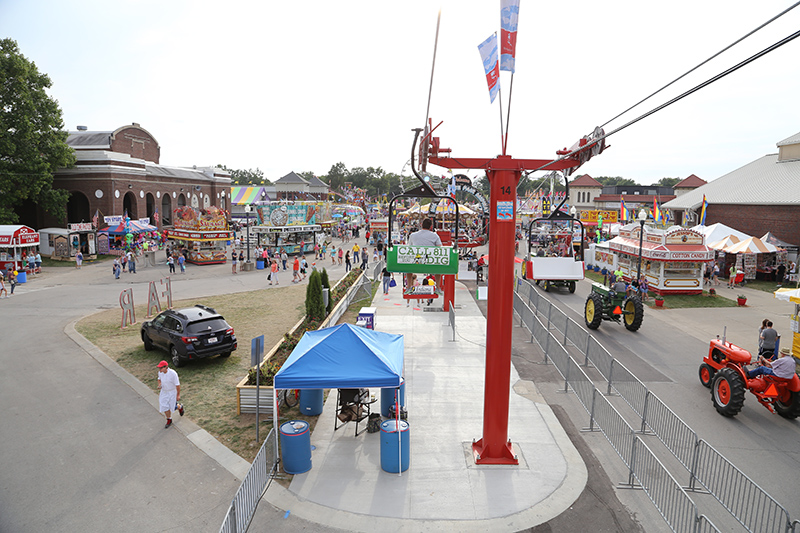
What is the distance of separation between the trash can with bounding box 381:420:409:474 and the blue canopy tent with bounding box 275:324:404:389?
0.70m

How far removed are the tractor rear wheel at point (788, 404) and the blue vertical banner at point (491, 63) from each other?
8.75 m

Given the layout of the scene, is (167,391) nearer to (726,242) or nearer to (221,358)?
(221,358)

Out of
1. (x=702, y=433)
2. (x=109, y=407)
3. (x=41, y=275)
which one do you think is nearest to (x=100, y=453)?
(x=109, y=407)

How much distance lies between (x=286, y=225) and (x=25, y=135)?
63.2ft

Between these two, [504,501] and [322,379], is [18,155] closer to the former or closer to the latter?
[322,379]

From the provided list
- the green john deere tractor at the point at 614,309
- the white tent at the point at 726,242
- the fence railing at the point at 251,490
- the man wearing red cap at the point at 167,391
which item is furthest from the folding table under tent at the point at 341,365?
the white tent at the point at 726,242

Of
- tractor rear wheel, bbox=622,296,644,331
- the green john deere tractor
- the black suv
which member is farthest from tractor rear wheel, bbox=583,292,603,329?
the black suv

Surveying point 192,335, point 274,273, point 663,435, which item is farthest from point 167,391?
point 274,273

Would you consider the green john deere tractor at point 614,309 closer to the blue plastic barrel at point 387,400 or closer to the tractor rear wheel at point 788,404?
the tractor rear wheel at point 788,404

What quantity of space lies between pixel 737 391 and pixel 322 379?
8233 millimetres

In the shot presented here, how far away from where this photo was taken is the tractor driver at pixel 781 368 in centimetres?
923

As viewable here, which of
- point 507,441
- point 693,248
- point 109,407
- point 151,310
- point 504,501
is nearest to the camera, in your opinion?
point 504,501

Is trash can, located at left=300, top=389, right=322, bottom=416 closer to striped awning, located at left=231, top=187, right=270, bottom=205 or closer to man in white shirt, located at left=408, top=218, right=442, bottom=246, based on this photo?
man in white shirt, located at left=408, top=218, right=442, bottom=246

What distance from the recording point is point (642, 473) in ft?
22.6
